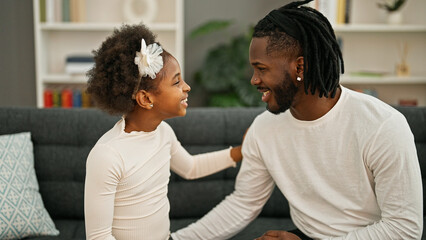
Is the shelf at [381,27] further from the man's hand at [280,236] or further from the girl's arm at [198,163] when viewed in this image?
the man's hand at [280,236]

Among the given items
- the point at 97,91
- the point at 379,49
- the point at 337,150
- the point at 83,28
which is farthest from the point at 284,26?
the point at 379,49

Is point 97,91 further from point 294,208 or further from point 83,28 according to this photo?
point 83,28

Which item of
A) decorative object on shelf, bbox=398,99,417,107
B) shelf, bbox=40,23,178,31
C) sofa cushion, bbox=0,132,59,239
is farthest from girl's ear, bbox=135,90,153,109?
decorative object on shelf, bbox=398,99,417,107

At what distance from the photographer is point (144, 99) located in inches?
50.4

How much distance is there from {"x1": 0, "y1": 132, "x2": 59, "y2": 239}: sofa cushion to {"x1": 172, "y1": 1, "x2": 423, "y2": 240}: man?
2.80 ft

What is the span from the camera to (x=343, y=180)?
53.7 inches

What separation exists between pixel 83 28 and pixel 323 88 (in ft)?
8.75

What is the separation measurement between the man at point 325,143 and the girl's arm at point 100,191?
0.49 m

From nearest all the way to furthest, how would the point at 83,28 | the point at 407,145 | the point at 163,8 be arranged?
the point at 407,145
the point at 83,28
the point at 163,8

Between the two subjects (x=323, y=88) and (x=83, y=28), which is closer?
(x=323, y=88)

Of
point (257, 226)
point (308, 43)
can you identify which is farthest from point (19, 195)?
point (308, 43)

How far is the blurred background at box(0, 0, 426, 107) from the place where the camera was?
3.52 meters

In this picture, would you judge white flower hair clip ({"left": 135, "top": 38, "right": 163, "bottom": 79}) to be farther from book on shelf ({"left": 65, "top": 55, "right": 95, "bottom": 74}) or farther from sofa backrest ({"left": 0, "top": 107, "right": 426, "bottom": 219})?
book on shelf ({"left": 65, "top": 55, "right": 95, "bottom": 74})

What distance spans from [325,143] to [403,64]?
2.63m
